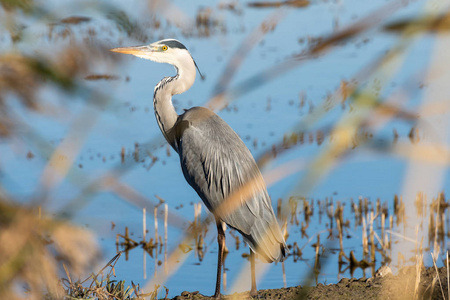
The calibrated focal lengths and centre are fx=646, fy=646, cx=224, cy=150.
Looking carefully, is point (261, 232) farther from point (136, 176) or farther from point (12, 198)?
point (136, 176)

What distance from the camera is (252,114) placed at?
11.1m

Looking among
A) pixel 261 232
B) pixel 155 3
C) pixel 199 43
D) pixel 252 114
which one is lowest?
pixel 261 232

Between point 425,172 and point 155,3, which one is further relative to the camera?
point 155,3

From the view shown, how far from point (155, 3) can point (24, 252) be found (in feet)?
1.41

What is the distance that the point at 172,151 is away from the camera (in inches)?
390

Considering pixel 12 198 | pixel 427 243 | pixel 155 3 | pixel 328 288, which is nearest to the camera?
pixel 155 3

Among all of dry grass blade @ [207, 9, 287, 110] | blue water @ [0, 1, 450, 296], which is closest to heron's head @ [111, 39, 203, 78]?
blue water @ [0, 1, 450, 296]

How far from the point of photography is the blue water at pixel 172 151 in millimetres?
934

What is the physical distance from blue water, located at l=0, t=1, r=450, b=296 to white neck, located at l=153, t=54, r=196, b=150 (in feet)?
1.14

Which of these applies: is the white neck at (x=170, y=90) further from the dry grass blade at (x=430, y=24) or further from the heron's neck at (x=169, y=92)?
the dry grass blade at (x=430, y=24)

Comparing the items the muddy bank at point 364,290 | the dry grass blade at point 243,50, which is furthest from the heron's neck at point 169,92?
the dry grass blade at point 243,50

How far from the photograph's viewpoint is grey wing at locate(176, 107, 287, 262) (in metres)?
4.38

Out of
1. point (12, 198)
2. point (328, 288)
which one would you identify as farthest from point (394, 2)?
point (328, 288)

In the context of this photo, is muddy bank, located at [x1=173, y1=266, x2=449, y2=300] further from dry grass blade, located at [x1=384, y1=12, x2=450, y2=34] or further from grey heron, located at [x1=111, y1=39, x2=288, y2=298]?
dry grass blade, located at [x1=384, y1=12, x2=450, y2=34]
